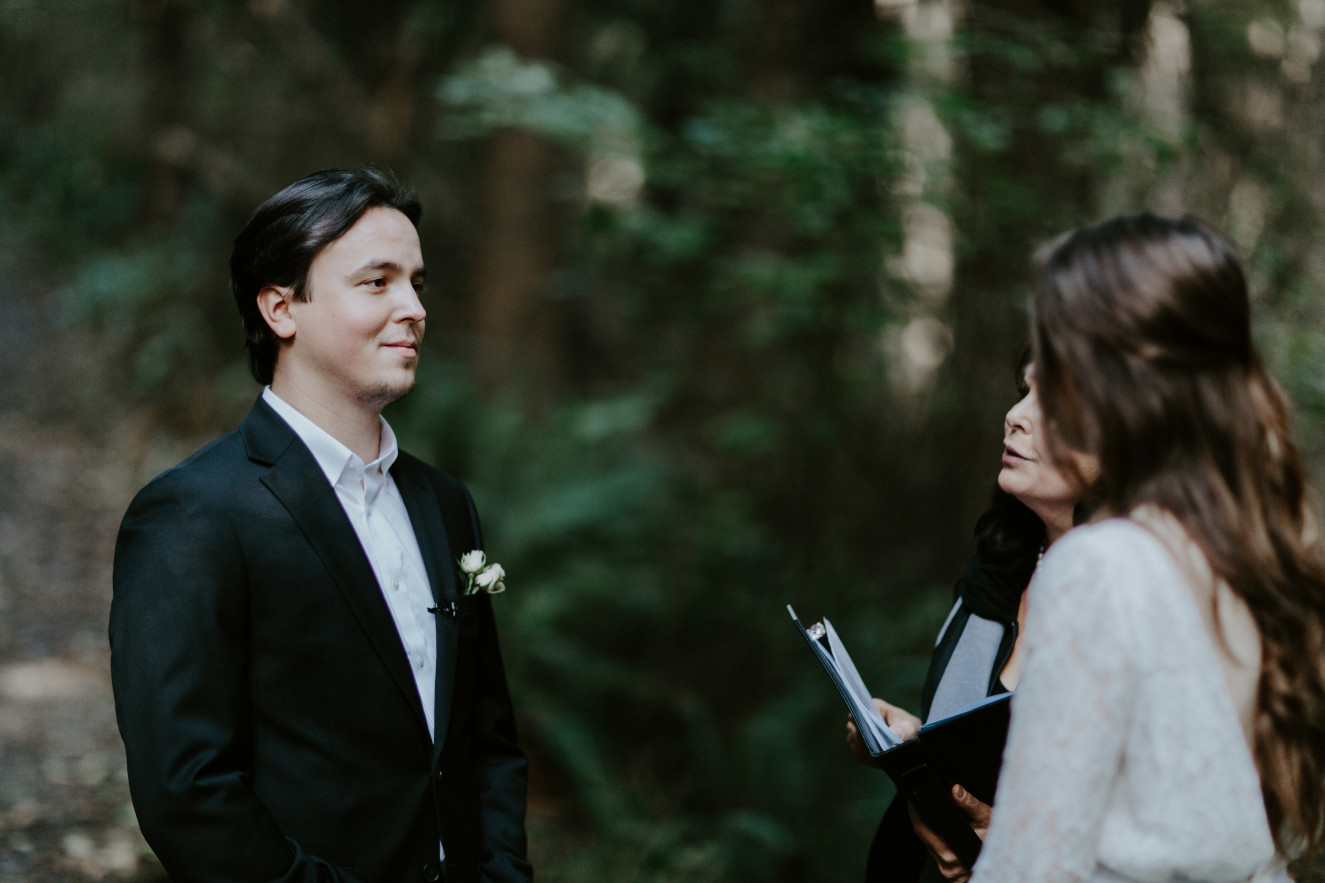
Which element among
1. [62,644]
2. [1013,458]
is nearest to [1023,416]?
[1013,458]

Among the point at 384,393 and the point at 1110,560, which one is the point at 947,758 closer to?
the point at 1110,560

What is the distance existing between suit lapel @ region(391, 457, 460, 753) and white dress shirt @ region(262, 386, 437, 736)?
0.03 metres

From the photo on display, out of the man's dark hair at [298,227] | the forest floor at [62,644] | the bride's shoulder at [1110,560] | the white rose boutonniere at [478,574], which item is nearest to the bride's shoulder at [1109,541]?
the bride's shoulder at [1110,560]

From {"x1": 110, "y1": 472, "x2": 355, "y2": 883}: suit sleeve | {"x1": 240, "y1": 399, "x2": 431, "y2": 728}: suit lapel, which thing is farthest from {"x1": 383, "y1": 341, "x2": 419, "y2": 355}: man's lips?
{"x1": 110, "y1": 472, "x2": 355, "y2": 883}: suit sleeve

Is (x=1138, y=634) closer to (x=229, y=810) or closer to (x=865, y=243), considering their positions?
(x=229, y=810)

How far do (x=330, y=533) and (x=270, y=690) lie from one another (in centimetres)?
34

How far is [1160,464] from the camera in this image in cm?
151

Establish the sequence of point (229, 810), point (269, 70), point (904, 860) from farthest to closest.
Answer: point (269, 70), point (904, 860), point (229, 810)

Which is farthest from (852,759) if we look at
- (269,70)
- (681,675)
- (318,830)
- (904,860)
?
(269,70)

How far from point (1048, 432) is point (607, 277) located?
11.4 meters

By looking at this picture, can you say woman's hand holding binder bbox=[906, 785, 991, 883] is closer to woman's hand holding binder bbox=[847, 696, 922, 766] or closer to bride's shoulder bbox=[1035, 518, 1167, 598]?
woman's hand holding binder bbox=[847, 696, 922, 766]

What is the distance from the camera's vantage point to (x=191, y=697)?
1932 mm

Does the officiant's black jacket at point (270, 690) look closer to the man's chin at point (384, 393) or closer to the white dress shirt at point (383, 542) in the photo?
the white dress shirt at point (383, 542)

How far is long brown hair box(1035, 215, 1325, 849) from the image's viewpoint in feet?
4.87
